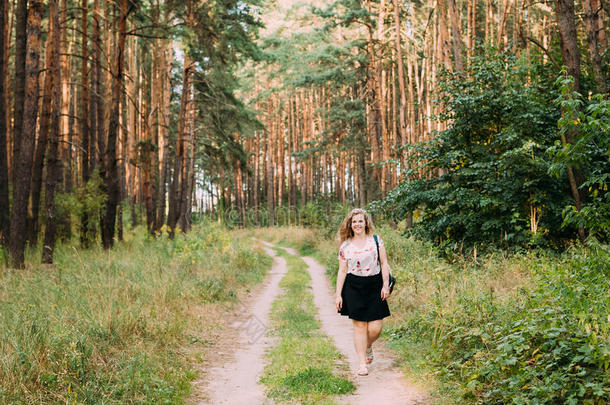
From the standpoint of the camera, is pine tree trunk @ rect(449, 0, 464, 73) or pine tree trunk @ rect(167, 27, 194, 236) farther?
pine tree trunk @ rect(167, 27, 194, 236)

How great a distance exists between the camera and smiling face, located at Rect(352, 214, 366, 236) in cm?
538

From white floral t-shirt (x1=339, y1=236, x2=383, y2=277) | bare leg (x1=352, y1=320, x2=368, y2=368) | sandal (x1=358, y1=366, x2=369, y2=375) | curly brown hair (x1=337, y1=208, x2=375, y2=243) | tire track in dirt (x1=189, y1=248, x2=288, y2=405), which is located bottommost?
tire track in dirt (x1=189, y1=248, x2=288, y2=405)

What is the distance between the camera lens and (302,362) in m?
5.55

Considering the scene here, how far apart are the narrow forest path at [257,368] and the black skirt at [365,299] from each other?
0.74 m

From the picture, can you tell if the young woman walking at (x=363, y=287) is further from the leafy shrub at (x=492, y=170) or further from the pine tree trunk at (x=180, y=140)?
the pine tree trunk at (x=180, y=140)

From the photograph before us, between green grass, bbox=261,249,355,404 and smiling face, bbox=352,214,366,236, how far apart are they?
68.4 inches

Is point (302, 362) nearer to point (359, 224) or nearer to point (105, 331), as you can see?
point (359, 224)

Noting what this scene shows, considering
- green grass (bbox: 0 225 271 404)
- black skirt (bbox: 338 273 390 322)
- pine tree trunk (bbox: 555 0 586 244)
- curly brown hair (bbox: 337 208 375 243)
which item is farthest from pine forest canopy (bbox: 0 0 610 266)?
green grass (bbox: 0 225 271 404)

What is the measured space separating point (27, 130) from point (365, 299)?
8.77 metres

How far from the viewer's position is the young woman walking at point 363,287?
206 inches

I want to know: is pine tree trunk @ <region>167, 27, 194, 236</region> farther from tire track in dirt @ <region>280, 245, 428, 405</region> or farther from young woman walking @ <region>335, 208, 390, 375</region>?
young woman walking @ <region>335, 208, 390, 375</region>

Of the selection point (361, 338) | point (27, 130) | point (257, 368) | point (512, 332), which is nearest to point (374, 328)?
point (361, 338)

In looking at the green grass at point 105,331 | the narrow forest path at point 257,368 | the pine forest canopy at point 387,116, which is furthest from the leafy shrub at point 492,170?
the green grass at point 105,331

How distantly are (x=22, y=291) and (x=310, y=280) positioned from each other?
8.37 m
